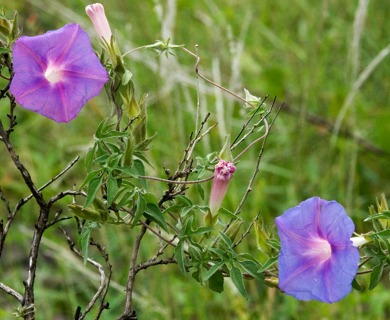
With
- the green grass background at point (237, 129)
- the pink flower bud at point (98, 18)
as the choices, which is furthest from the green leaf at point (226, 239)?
the green grass background at point (237, 129)

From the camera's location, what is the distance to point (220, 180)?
3.65 feet

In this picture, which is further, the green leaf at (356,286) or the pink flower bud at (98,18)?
the pink flower bud at (98,18)

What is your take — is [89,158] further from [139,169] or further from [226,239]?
[226,239]

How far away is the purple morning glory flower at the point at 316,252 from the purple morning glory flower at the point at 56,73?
31cm

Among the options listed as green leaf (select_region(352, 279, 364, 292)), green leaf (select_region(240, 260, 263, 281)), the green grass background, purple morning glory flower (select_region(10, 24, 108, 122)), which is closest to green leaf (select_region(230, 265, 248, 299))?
green leaf (select_region(240, 260, 263, 281))

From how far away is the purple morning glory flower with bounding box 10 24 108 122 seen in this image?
1.05 metres

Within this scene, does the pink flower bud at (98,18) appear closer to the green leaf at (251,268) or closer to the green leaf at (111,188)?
the green leaf at (111,188)

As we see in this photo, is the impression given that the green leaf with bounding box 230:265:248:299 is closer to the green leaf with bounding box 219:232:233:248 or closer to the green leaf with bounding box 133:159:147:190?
the green leaf with bounding box 219:232:233:248

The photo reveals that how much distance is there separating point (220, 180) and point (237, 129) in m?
2.23

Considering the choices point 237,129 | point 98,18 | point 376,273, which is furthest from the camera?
point 237,129

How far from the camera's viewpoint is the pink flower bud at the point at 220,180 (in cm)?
110

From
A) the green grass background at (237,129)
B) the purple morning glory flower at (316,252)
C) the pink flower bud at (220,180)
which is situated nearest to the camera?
the purple morning glory flower at (316,252)

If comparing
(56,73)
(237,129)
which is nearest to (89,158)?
(56,73)

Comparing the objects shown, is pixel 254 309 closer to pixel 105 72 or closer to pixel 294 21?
pixel 105 72
